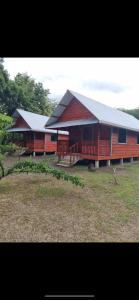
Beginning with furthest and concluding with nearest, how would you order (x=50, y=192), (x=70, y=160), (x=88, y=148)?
(x=88, y=148) < (x=70, y=160) < (x=50, y=192)

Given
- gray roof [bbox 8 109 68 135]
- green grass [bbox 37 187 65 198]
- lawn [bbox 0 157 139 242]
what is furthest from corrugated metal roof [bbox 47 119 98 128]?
green grass [bbox 37 187 65 198]

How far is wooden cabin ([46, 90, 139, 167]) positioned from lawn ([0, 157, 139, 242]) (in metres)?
3.64

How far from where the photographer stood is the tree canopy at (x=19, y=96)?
1916 cm

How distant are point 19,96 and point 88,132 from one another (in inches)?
395

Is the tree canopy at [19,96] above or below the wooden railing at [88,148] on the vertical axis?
above

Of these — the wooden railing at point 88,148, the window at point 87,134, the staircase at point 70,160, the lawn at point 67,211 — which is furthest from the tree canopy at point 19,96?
the lawn at point 67,211

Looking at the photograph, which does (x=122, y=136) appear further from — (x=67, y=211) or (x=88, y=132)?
(x=67, y=211)

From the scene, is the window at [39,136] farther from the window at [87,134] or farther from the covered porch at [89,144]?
the window at [87,134]

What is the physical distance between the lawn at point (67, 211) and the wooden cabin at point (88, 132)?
3.64 meters

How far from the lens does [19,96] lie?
65.1 feet

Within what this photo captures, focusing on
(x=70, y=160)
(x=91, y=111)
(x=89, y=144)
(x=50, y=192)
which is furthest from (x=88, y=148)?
(x=50, y=192)
